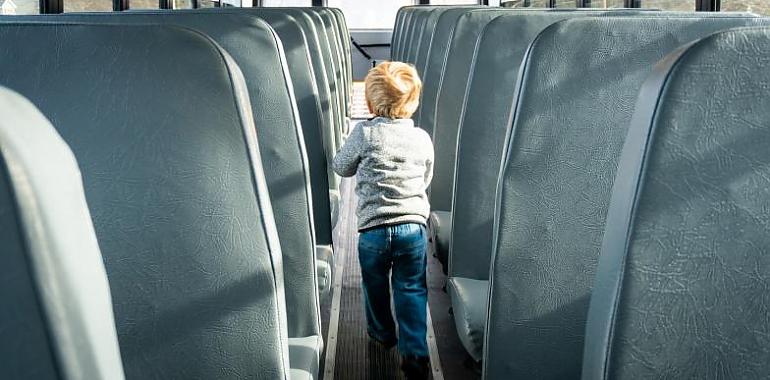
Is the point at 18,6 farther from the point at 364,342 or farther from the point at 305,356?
the point at 305,356

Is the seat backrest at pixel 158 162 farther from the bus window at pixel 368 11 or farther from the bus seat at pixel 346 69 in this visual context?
the bus window at pixel 368 11

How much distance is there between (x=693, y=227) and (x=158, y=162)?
1.91ft

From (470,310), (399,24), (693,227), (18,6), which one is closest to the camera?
(693,227)

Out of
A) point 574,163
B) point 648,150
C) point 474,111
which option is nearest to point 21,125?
point 648,150

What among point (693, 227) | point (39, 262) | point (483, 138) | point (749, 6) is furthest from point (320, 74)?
point (39, 262)

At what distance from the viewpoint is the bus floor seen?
2557 mm

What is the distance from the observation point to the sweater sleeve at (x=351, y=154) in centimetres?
240

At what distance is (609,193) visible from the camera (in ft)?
4.57

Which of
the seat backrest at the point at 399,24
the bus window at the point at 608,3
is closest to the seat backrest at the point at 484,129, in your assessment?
the bus window at the point at 608,3

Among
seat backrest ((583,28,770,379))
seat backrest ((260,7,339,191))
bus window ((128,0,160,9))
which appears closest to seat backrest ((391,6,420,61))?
bus window ((128,0,160,9))

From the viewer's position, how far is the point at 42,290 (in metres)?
0.41

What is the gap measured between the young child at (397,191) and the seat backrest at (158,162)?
1.28 meters

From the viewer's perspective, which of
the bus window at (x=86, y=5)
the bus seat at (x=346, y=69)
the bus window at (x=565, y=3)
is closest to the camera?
the bus window at (x=86, y=5)

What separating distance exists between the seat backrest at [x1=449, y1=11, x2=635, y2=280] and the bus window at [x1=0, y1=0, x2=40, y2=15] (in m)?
→ 1.52
